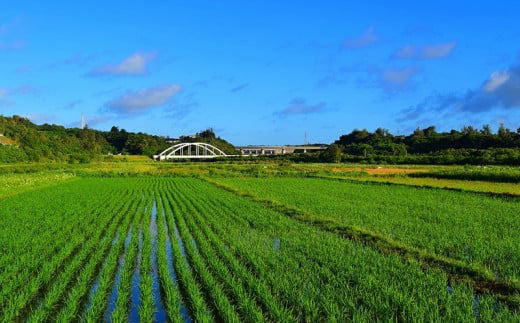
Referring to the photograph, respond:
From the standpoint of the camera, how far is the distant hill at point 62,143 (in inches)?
2345

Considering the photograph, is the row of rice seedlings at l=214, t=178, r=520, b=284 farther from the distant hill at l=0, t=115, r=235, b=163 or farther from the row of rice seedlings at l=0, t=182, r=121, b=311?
the distant hill at l=0, t=115, r=235, b=163

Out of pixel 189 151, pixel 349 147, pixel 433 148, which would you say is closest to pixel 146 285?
pixel 433 148

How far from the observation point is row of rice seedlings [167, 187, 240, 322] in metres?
5.01

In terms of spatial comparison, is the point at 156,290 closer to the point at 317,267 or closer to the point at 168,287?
the point at 168,287

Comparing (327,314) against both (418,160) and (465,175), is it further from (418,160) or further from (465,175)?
(418,160)

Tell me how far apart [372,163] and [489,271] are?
64498 millimetres

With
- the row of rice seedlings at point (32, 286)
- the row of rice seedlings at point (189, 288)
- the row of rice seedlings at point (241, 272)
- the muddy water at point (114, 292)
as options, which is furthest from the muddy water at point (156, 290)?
the row of rice seedlings at point (32, 286)

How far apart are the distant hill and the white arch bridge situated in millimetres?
4883

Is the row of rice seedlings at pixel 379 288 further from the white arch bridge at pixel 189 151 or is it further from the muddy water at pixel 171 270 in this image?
the white arch bridge at pixel 189 151

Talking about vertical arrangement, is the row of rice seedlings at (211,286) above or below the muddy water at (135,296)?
above

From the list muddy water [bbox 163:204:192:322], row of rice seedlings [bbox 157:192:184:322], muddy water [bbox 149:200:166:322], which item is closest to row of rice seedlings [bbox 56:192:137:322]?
muddy water [bbox 149:200:166:322]

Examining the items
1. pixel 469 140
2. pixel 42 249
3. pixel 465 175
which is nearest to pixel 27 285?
pixel 42 249

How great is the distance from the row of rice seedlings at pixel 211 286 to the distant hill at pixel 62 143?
177 feet

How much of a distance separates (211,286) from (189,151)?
108 meters
